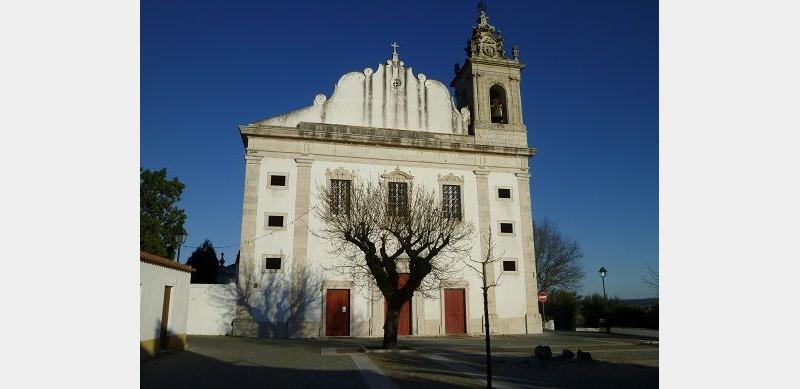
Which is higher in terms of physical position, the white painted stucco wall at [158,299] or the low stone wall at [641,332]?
the white painted stucco wall at [158,299]

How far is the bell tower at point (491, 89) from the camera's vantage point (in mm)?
22328

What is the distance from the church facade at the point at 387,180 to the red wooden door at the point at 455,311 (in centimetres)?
4

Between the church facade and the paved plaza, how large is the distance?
17.0ft

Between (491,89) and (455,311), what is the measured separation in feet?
37.1

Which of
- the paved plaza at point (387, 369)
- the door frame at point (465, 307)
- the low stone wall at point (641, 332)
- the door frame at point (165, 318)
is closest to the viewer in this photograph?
the paved plaza at point (387, 369)

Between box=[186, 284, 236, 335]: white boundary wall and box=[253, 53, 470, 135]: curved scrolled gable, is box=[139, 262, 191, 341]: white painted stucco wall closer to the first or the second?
box=[186, 284, 236, 335]: white boundary wall

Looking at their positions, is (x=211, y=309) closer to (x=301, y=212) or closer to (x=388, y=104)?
(x=301, y=212)

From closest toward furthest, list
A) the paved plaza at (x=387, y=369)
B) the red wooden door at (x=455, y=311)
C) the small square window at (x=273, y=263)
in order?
1. the paved plaza at (x=387, y=369)
2. the small square window at (x=273, y=263)
3. the red wooden door at (x=455, y=311)

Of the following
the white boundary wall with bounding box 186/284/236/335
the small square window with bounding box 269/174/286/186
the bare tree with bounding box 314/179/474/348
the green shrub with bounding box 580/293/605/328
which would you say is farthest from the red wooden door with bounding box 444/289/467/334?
the green shrub with bounding box 580/293/605/328

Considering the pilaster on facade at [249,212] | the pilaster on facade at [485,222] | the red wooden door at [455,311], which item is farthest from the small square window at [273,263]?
the pilaster on facade at [485,222]

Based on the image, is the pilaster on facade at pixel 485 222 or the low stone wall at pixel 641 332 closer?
the low stone wall at pixel 641 332

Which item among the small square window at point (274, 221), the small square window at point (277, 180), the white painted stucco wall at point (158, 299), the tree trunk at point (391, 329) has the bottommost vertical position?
the tree trunk at point (391, 329)

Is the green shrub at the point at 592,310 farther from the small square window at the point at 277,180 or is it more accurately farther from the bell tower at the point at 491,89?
the small square window at the point at 277,180

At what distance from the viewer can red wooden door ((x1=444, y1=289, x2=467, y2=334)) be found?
19.7 m
